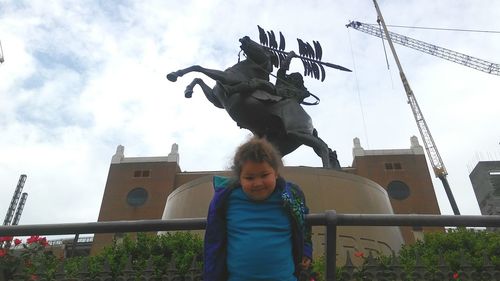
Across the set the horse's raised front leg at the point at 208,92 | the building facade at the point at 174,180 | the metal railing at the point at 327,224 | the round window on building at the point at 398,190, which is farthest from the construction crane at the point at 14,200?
the metal railing at the point at 327,224

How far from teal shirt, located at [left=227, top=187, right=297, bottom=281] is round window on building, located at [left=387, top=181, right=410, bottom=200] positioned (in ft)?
115

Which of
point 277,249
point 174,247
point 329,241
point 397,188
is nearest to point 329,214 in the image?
point 329,241

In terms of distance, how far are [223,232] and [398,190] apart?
1415 inches

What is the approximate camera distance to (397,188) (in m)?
35.8

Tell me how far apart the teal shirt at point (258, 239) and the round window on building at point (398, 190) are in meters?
35.1

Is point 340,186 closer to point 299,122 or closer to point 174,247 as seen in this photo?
point 299,122

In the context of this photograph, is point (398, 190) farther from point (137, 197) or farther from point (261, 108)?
point (261, 108)

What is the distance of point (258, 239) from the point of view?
2.20 metres

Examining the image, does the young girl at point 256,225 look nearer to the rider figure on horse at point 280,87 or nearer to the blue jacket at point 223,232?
the blue jacket at point 223,232

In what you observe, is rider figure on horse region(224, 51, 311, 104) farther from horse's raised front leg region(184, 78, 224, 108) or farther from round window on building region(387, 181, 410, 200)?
round window on building region(387, 181, 410, 200)

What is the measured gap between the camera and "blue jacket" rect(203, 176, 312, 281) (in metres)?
2.22

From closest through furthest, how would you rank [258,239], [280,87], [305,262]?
[258,239], [305,262], [280,87]

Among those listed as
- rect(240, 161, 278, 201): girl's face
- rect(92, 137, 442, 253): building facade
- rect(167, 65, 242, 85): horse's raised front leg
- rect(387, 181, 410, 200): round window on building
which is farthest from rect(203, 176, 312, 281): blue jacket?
rect(387, 181, 410, 200): round window on building

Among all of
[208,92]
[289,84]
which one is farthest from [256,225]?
[289,84]
